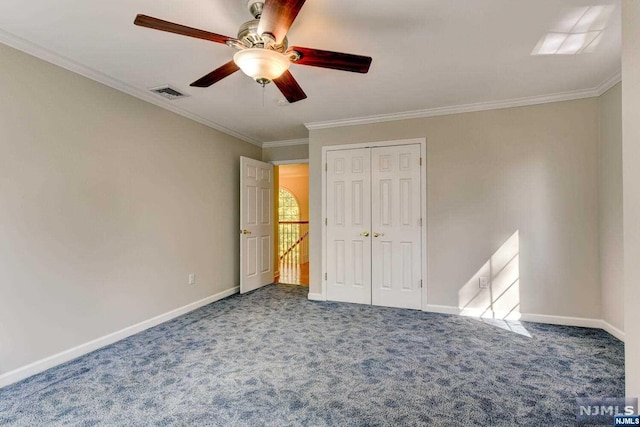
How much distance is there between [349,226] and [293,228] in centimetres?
469

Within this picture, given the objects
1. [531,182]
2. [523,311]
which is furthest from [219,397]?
[531,182]

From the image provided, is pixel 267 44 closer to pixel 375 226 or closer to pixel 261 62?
pixel 261 62

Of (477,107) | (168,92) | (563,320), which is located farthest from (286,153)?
(563,320)

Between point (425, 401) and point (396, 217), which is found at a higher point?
point (396, 217)

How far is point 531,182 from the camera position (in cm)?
338

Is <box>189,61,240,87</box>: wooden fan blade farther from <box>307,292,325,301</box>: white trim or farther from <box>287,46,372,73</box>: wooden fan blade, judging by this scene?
<box>307,292,325,301</box>: white trim

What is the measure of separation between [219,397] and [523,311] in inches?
127

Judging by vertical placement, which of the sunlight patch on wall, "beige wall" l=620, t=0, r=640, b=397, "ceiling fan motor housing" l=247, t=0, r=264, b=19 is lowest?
the sunlight patch on wall

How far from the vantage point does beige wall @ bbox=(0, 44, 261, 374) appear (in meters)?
2.21

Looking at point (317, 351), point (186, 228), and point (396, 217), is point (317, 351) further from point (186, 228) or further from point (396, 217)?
point (186, 228)

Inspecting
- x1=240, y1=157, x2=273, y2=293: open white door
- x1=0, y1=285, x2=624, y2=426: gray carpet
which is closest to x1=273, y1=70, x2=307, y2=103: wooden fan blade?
x1=0, y1=285, x2=624, y2=426: gray carpet

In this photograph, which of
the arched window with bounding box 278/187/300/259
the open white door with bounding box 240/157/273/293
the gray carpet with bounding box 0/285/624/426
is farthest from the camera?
the arched window with bounding box 278/187/300/259

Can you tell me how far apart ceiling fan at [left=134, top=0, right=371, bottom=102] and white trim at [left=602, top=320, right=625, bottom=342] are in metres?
3.34

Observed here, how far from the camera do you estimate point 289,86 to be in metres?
2.23
